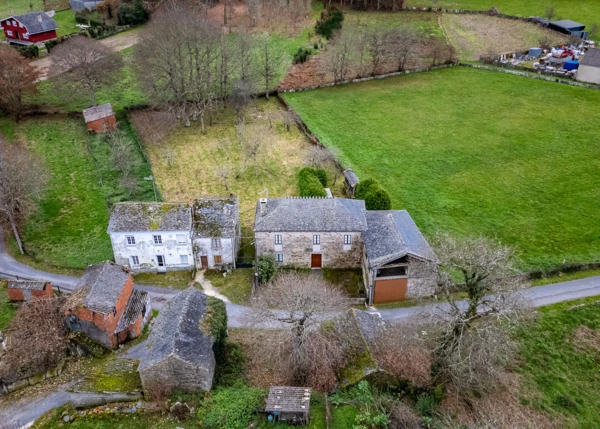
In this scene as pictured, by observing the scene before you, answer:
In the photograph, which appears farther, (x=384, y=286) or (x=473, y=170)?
(x=473, y=170)

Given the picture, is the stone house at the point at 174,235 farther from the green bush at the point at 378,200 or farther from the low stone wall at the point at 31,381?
the green bush at the point at 378,200

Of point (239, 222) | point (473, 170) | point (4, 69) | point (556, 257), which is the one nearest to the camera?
point (556, 257)

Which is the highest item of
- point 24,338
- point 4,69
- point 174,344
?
point 4,69

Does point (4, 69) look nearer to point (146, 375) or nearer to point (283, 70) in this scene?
point (283, 70)

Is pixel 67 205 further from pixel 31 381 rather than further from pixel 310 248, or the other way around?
pixel 310 248

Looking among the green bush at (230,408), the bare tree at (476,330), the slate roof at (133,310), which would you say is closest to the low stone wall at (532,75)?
the bare tree at (476,330)

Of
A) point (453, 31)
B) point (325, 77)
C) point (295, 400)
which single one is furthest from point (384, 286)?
point (453, 31)
